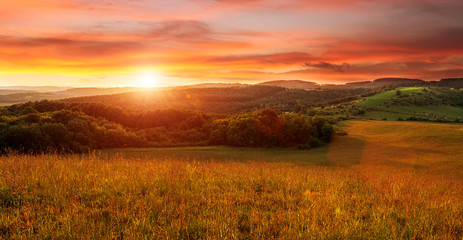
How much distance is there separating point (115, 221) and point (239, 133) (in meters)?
41.2

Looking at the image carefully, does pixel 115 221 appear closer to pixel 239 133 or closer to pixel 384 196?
pixel 384 196

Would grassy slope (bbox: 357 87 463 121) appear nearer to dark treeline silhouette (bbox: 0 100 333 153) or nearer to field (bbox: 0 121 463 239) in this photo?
dark treeline silhouette (bbox: 0 100 333 153)

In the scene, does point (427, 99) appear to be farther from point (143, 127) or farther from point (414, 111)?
point (143, 127)

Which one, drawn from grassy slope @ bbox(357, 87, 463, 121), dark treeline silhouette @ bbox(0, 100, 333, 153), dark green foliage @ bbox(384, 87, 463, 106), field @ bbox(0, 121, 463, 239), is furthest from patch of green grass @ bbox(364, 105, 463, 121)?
field @ bbox(0, 121, 463, 239)

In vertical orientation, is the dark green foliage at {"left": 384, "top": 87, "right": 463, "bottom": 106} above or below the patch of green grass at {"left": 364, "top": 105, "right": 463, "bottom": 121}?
above

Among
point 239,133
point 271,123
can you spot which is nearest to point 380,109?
point 271,123

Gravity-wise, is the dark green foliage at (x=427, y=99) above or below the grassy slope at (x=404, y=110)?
above

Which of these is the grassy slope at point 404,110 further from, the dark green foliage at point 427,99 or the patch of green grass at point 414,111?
the dark green foliage at point 427,99

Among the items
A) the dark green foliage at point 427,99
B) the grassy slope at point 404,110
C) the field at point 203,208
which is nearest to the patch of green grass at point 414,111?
the grassy slope at point 404,110

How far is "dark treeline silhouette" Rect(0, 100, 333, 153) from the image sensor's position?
34188 millimetres

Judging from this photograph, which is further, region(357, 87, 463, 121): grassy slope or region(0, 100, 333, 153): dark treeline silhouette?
region(357, 87, 463, 121): grassy slope

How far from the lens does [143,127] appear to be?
2157 inches

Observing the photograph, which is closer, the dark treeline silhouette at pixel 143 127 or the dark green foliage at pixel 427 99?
the dark treeline silhouette at pixel 143 127

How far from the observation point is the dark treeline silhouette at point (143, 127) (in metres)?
34.2
